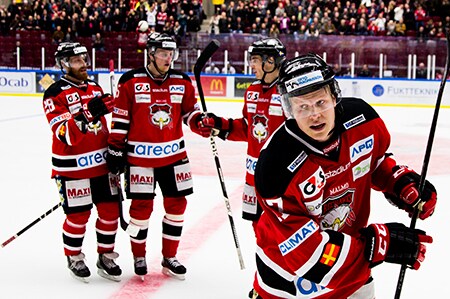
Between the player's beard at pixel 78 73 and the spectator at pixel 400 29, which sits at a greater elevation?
the spectator at pixel 400 29

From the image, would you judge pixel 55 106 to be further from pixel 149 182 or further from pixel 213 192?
pixel 213 192

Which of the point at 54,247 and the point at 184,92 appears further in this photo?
the point at 54,247

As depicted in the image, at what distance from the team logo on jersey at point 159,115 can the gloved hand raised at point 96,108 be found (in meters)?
0.20

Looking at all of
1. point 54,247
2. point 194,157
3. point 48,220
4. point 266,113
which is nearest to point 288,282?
A: point 266,113

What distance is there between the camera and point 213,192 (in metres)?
5.11

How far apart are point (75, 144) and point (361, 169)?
171 centimetres

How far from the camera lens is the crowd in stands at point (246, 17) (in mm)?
13758

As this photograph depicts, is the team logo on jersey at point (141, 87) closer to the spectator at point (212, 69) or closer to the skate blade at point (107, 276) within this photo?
the skate blade at point (107, 276)

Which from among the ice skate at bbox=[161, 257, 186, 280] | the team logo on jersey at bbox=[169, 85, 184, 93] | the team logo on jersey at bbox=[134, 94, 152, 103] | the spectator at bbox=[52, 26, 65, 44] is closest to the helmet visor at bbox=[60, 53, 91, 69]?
the team logo on jersey at bbox=[134, 94, 152, 103]

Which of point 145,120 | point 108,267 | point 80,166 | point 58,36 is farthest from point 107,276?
point 58,36

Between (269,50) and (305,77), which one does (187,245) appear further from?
(305,77)

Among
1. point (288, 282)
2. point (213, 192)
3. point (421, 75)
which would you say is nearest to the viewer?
point (288, 282)

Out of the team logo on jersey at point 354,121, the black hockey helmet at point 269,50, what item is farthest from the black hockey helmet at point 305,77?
the black hockey helmet at point 269,50

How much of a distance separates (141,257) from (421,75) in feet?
30.4
